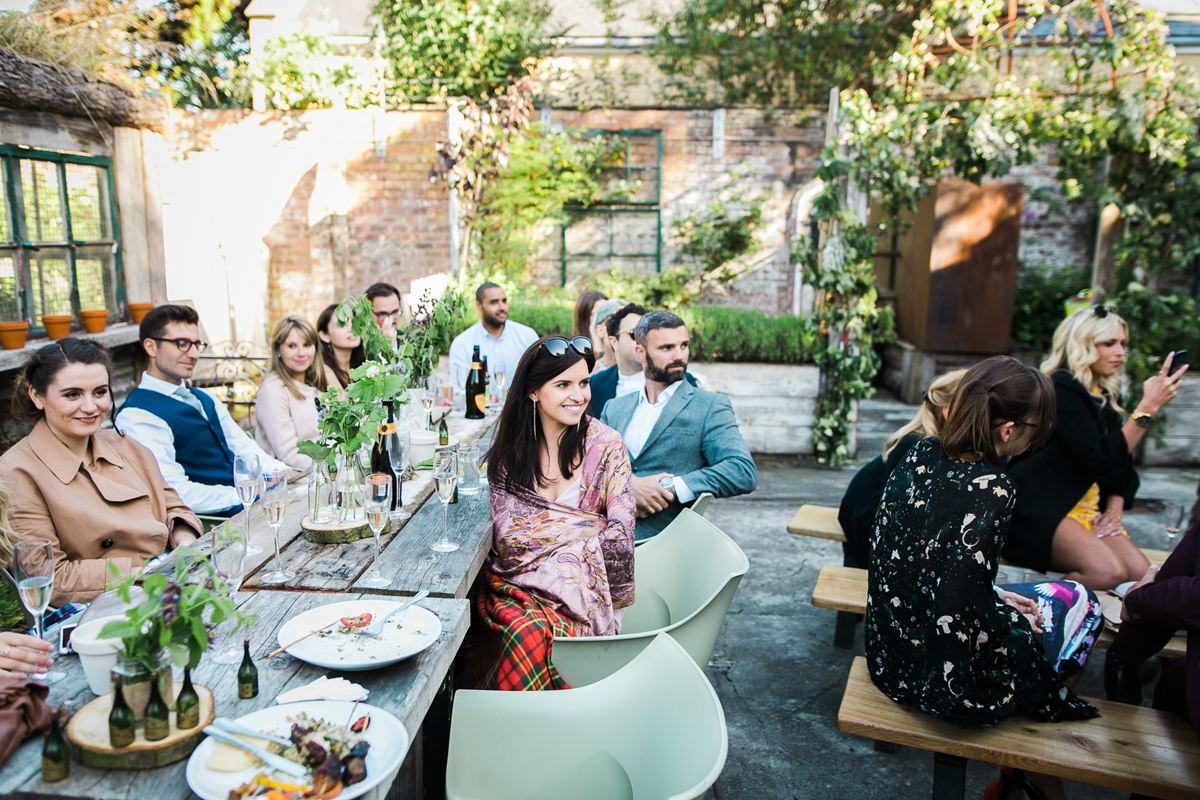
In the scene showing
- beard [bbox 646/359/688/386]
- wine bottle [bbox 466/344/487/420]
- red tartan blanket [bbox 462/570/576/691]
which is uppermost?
beard [bbox 646/359/688/386]

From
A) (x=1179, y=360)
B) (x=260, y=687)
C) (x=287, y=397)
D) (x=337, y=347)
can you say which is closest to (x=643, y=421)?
(x=287, y=397)

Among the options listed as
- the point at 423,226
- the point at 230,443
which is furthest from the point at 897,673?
the point at 423,226

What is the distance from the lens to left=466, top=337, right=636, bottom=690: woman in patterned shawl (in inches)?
95.5

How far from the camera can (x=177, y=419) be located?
11.1 feet

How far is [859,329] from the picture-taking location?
6.49 meters

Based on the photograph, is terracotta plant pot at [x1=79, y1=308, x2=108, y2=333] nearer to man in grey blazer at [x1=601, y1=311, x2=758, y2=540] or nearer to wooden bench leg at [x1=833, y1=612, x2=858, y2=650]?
man in grey blazer at [x1=601, y1=311, x2=758, y2=540]

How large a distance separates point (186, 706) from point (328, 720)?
0.77ft

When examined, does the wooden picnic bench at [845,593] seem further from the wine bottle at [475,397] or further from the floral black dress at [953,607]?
the wine bottle at [475,397]

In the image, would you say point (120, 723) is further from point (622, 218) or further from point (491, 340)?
point (622, 218)

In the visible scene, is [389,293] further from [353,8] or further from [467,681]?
[353,8]

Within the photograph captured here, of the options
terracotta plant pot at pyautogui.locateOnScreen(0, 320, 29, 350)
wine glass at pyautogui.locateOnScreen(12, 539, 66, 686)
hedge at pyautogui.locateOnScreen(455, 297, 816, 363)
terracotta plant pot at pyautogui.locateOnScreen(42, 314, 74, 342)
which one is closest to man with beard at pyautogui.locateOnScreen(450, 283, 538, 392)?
hedge at pyautogui.locateOnScreen(455, 297, 816, 363)

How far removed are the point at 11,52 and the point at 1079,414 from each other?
204 inches

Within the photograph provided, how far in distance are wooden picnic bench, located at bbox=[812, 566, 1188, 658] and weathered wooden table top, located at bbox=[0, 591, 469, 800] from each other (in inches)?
64.7

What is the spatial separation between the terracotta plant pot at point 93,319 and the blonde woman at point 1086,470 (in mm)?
4831
